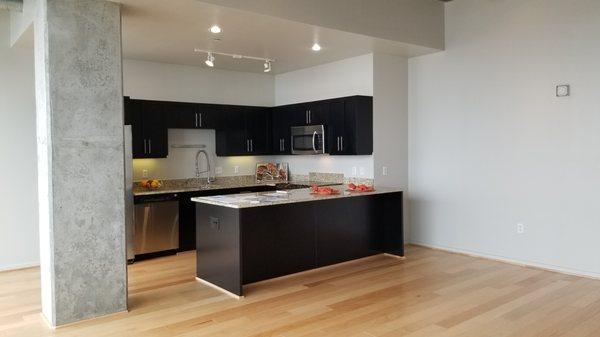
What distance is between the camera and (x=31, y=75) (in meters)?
5.75

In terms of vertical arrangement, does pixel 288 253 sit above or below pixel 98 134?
below

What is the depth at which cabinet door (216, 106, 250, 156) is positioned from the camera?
23.9ft

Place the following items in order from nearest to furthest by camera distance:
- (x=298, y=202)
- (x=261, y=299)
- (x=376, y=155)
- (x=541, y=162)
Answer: (x=261, y=299), (x=298, y=202), (x=541, y=162), (x=376, y=155)

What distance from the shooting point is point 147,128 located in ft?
21.2

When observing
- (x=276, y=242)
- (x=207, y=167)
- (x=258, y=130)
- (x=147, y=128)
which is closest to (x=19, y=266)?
(x=147, y=128)

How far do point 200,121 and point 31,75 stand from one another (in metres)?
2.21

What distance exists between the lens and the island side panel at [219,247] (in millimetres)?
4500

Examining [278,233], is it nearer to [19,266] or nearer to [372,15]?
[372,15]

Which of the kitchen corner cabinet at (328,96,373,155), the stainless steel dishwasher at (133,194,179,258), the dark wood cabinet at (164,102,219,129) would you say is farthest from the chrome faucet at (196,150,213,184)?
the kitchen corner cabinet at (328,96,373,155)

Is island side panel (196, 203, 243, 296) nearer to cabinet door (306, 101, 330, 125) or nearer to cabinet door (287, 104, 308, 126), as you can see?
cabinet door (306, 101, 330, 125)

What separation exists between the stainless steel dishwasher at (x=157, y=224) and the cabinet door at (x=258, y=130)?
1740 mm

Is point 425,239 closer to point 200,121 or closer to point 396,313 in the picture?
point 396,313

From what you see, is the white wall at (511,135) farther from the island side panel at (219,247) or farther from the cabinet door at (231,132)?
the island side panel at (219,247)

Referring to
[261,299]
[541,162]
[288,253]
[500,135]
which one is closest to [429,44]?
[500,135]
